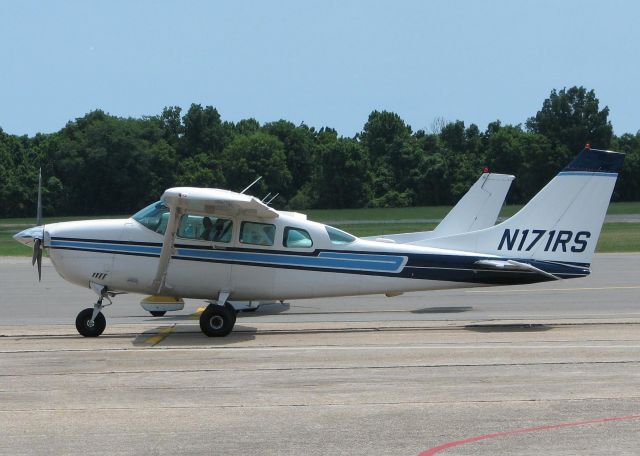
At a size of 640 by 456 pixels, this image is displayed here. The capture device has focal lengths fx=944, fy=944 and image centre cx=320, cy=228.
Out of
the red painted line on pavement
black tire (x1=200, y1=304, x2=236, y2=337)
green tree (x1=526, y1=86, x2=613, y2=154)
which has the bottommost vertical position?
black tire (x1=200, y1=304, x2=236, y2=337)

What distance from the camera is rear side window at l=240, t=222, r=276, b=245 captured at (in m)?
13.7

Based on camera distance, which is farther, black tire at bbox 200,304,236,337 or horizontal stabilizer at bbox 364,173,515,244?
horizontal stabilizer at bbox 364,173,515,244

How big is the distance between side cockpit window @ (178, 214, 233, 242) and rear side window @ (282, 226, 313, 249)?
0.81 meters

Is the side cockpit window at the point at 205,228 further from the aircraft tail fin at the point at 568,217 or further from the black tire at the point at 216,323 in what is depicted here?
the aircraft tail fin at the point at 568,217

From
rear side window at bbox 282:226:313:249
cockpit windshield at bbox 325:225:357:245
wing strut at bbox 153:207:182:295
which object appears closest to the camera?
wing strut at bbox 153:207:182:295

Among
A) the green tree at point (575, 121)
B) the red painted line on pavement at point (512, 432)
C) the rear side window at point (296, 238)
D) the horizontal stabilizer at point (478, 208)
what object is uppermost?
the green tree at point (575, 121)

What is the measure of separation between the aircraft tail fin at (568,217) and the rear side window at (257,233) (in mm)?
3062

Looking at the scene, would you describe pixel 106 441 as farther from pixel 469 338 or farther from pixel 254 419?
pixel 469 338

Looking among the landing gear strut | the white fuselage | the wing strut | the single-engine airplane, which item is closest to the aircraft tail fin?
the single-engine airplane

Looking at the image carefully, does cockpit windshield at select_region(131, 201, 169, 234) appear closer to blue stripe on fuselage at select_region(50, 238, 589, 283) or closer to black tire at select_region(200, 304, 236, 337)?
blue stripe on fuselage at select_region(50, 238, 589, 283)

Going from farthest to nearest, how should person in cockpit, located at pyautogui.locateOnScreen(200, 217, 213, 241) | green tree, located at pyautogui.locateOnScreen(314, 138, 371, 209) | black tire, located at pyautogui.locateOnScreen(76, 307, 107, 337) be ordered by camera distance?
green tree, located at pyautogui.locateOnScreen(314, 138, 371, 209)
person in cockpit, located at pyautogui.locateOnScreen(200, 217, 213, 241)
black tire, located at pyautogui.locateOnScreen(76, 307, 107, 337)

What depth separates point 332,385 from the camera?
9500mm

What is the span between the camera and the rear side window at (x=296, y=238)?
541 inches

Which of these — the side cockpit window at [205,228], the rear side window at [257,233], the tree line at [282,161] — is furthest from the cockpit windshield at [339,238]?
the tree line at [282,161]
